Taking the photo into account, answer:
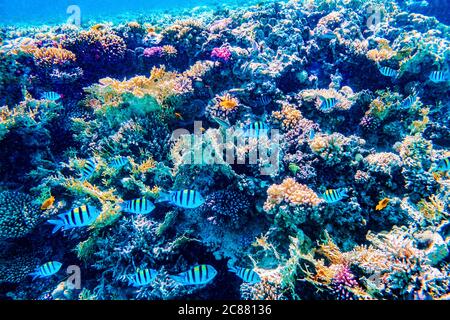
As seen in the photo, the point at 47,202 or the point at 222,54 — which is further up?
the point at 222,54

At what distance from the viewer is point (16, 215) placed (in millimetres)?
4617

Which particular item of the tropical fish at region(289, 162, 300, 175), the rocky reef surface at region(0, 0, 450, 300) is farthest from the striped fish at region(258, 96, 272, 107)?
the tropical fish at region(289, 162, 300, 175)

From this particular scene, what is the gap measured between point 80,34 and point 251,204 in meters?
6.06

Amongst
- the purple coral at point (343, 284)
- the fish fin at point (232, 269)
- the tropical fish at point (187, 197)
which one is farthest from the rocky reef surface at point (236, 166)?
the tropical fish at point (187, 197)

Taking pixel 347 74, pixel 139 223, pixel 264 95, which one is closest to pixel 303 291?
pixel 139 223

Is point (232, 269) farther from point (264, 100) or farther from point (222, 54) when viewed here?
point (222, 54)

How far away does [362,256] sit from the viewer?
338 centimetres

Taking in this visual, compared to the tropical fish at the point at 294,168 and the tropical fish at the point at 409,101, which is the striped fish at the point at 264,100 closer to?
the tropical fish at the point at 294,168

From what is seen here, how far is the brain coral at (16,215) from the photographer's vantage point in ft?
15.0

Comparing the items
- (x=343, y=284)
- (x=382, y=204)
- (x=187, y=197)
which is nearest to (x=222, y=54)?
(x=187, y=197)

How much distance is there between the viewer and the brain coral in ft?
15.0

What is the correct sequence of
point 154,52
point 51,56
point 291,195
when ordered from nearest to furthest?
point 291,195, point 51,56, point 154,52

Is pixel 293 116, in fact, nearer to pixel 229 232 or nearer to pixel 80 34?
pixel 229 232

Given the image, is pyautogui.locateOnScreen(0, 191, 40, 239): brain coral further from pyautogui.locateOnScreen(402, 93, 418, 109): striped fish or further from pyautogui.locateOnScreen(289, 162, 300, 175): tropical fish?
pyautogui.locateOnScreen(402, 93, 418, 109): striped fish
